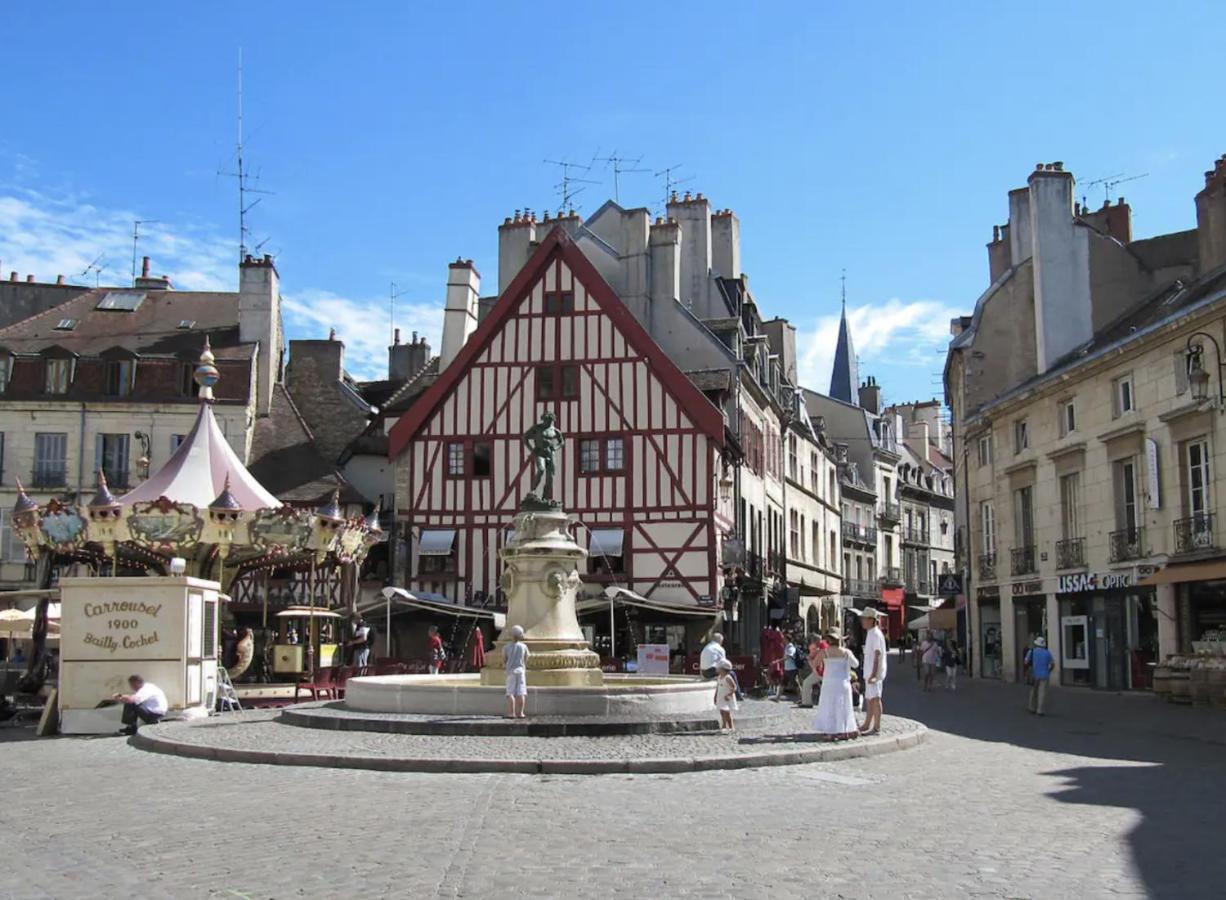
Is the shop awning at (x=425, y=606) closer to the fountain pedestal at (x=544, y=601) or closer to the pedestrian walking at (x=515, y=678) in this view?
the fountain pedestal at (x=544, y=601)

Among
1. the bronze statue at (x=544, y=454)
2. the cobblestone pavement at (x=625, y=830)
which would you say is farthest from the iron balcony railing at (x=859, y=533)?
the cobblestone pavement at (x=625, y=830)

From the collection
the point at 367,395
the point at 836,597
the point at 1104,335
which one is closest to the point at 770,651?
the point at 1104,335

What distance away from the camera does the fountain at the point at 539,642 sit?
50.8 feet

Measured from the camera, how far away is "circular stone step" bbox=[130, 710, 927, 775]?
37.5ft

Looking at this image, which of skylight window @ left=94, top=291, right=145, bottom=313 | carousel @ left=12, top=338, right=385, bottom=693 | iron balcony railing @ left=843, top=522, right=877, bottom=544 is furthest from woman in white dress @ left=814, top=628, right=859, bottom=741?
iron balcony railing @ left=843, top=522, right=877, bottom=544

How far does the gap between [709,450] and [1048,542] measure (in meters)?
7.93

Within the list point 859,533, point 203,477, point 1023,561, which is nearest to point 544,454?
point 203,477

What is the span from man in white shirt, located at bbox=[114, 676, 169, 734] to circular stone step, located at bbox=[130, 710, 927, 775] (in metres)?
0.36

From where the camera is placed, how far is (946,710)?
21.1 meters

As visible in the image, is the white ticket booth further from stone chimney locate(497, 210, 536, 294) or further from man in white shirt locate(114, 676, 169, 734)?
stone chimney locate(497, 210, 536, 294)

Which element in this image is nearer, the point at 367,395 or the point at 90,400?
the point at 90,400

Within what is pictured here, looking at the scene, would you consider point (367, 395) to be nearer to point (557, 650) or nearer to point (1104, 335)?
point (1104, 335)

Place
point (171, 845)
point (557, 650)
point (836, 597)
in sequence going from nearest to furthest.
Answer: point (171, 845) → point (557, 650) → point (836, 597)

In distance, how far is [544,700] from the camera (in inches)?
594
